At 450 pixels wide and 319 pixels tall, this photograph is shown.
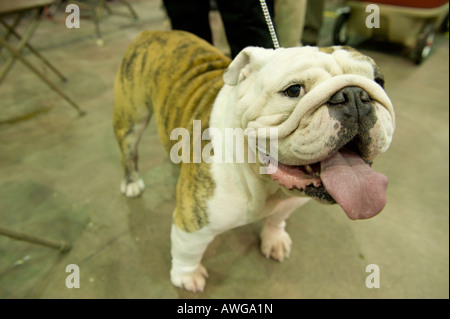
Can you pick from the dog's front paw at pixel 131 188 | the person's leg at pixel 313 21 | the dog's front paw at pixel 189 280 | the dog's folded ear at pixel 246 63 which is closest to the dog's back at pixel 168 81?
the dog's folded ear at pixel 246 63

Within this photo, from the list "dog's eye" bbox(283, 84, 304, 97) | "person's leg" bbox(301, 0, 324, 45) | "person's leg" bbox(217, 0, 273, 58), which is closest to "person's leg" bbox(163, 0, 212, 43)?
"person's leg" bbox(217, 0, 273, 58)

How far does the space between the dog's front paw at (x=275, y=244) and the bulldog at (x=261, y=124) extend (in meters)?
0.20

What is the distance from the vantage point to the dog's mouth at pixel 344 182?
0.71m

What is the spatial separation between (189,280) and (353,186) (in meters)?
0.88

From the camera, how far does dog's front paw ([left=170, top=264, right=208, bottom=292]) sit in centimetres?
129

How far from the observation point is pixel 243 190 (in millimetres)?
896

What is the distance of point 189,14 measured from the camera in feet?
5.03

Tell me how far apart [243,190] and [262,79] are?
33 cm

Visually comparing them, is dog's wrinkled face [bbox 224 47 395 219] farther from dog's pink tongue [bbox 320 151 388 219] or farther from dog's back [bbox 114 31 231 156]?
dog's back [bbox 114 31 231 156]

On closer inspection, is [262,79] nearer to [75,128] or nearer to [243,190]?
[243,190]

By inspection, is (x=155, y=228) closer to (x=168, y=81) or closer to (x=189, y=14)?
(x=168, y=81)

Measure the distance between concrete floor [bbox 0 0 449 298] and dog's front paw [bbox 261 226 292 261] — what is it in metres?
0.04

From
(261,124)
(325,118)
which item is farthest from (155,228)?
(325,118)
